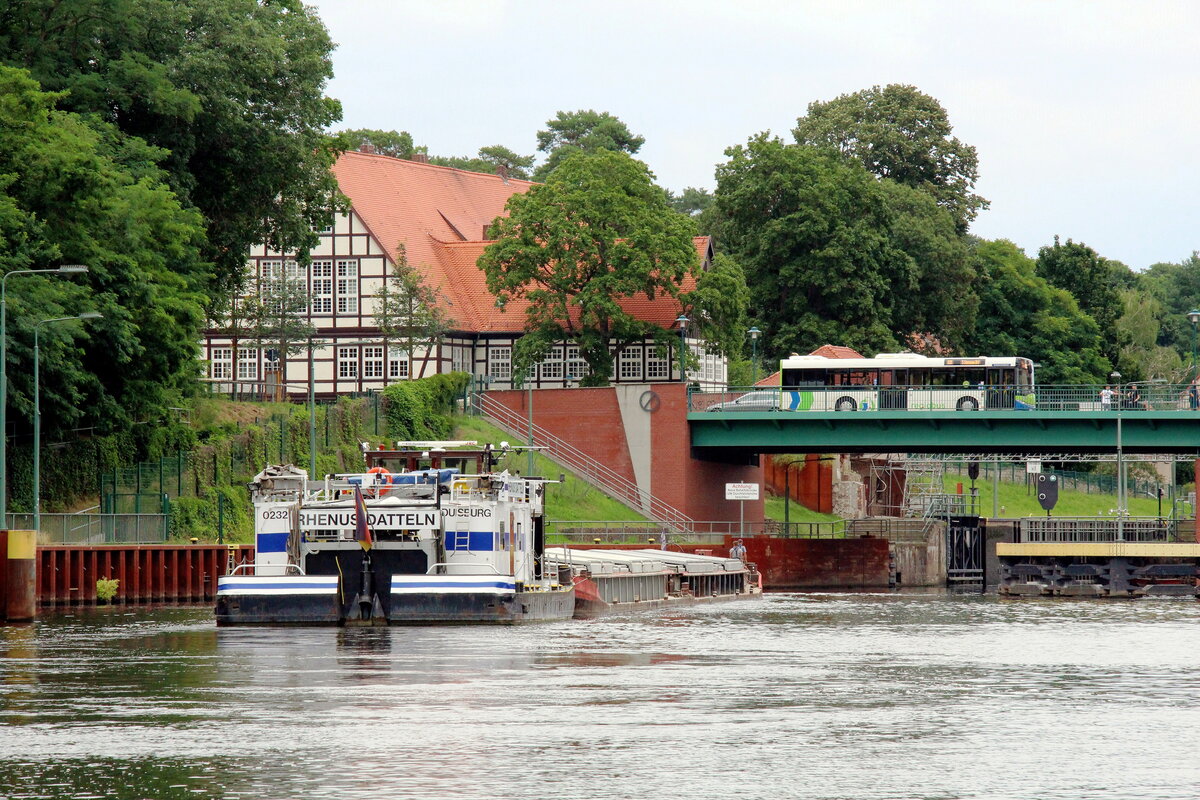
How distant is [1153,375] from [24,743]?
13163 centimetres

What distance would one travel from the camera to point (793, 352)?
4358 inches

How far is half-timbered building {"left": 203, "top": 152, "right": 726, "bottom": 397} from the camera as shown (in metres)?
98.8

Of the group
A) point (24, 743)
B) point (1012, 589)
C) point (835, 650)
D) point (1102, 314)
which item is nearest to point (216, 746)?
point (24, 743)

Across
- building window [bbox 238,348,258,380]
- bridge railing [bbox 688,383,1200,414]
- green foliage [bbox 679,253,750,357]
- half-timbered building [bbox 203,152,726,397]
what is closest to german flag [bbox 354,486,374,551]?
bridge railing [bbox 688,383,1200,414]

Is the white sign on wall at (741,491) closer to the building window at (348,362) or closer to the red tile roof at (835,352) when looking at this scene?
the red tile roof at (835,352)

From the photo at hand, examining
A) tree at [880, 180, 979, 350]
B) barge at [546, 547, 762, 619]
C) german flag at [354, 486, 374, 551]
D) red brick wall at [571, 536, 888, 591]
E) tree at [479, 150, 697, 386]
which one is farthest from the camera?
tree at [880, 180, 979, 350]

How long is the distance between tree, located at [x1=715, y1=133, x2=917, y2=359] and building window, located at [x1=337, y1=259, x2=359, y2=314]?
2250 centimetres

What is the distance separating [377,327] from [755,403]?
21818mm

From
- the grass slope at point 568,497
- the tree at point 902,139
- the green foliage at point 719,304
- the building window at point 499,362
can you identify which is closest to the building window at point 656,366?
the green foliage at point 719,304

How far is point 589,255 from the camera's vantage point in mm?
95250

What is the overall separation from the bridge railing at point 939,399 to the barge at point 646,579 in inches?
324

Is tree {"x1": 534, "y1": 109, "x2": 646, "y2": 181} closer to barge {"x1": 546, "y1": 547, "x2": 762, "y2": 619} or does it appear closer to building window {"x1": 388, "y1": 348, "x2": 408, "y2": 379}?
building window {"x1": 388, "y1": 348, "x2": 408, "y2": 379}

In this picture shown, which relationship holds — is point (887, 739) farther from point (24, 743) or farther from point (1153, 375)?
point (1153, 375)

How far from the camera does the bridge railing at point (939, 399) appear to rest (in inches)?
3054
